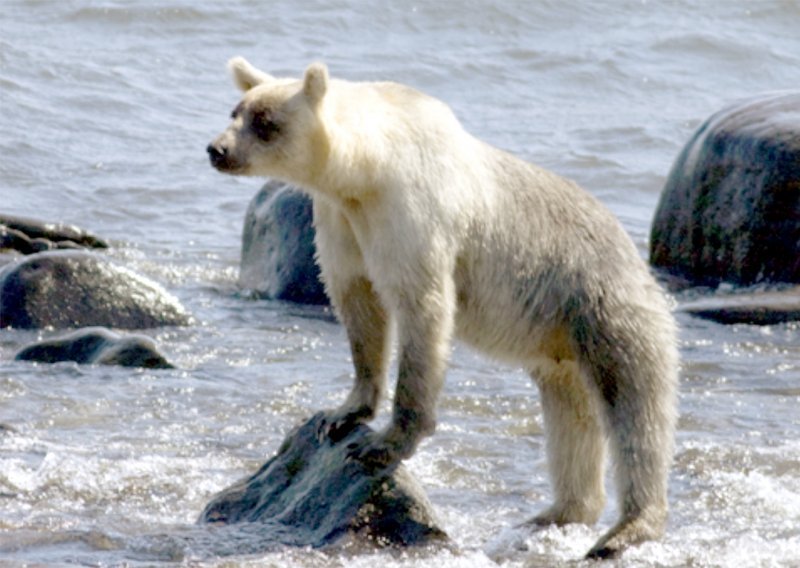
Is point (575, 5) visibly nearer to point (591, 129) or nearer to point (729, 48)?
point (729, 48)

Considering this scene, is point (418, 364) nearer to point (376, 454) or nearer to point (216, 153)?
point (376, 454)

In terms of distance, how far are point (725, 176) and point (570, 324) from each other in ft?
19.5

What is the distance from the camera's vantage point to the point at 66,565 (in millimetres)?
6582

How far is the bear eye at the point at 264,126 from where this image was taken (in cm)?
687

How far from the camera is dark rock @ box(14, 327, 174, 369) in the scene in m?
10.3

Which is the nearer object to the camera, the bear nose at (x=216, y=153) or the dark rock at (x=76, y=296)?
the bear nose at (x=216, y=153)

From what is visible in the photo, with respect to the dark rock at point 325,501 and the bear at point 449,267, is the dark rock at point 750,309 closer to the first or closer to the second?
the bear at point 449,267

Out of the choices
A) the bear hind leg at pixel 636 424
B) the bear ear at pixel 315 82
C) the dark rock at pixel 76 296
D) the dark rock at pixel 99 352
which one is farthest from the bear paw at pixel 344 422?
the dark rock at pixel 76 296

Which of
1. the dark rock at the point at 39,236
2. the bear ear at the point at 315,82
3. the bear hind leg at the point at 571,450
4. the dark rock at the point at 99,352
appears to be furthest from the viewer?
the dark rock at the point at 39,236

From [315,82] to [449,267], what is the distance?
0.88m

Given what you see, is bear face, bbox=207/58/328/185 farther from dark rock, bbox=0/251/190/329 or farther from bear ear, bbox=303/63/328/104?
dark rock, bbox=0/251/190/329

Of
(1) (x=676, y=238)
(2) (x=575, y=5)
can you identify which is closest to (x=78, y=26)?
(2) (x=575, y=5)

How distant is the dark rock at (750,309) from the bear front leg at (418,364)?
A: 5016 millimetres

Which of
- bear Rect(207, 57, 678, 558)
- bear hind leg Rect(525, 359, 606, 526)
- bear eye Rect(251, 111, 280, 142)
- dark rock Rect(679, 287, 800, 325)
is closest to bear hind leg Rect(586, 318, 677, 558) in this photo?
bear Rect(207, 57, 678, 558)
